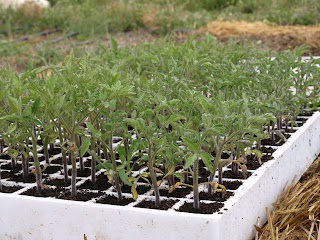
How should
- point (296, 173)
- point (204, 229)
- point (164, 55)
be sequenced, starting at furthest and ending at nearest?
point (164, 55)
point (296, 173)
point (204, 229)

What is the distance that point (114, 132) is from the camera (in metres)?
2.39

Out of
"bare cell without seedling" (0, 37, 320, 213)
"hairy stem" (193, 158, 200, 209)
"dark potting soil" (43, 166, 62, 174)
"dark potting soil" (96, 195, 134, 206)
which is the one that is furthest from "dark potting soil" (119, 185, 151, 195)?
"dark potting soil" (43, 166, 62, 174)

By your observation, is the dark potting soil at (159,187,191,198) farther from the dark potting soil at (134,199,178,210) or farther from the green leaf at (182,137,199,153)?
the green leaf at (182,137,199,153)

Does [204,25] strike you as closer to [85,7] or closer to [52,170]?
[85,7]

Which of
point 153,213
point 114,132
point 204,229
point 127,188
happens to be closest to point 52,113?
point 114,132

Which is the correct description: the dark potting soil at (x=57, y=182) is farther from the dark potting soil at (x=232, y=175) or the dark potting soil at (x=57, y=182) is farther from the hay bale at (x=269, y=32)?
the hay bale at (x=269, y=32)

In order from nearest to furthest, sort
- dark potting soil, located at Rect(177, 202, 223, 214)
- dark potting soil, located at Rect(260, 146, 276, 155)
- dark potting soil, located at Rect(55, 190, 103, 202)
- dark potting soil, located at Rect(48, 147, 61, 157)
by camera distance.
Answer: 1. dark potting soil, located at Rect(177, 202, 223, 214)
2. dark potting soil, located at Rect(55, 190, 103, 202)
3. dark potting soil, located at Rect(260, 146, 276, 155)
4. dark potting soil, located at Rect(48, 147, 61, 157)

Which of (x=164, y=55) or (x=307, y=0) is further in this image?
(x=307, y=0)

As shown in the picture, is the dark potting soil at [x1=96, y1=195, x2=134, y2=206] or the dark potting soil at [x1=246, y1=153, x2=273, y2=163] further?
the dark potting soil at [x1=246, y1=153, x2=273, y2=163]

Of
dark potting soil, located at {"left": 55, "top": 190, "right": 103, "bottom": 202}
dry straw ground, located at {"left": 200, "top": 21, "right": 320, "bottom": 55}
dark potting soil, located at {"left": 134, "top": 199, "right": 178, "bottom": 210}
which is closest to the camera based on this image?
dark potting soil, located at {"left": 134, "top": 199, "right": 178, "bottom": 210}

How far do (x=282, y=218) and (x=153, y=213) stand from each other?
952 millimetres

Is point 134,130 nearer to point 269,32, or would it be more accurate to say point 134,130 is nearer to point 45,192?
point 45,192

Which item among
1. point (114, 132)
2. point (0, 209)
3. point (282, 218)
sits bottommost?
point (282, 218)

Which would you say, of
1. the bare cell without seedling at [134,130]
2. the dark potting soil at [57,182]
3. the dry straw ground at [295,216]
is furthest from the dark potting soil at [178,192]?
the dark potting soil at [57,182]
